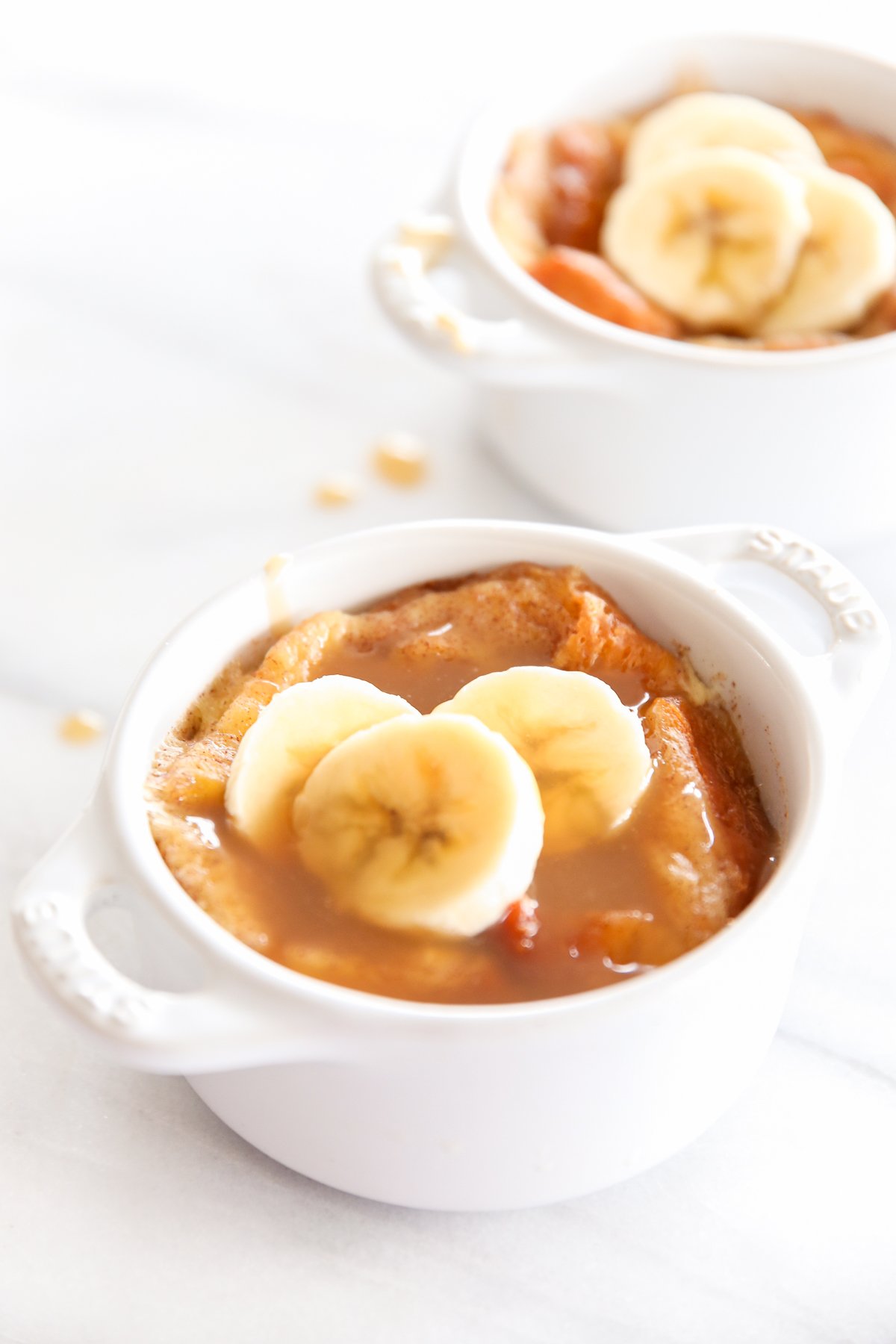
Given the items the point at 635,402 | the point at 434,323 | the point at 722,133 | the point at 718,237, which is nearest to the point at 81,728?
the point at 434,323

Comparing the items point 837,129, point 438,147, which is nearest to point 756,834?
point 837,129

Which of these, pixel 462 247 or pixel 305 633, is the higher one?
pixel 462 247

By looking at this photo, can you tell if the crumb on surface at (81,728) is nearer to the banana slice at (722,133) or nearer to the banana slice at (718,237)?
the banana slice at (718,237)

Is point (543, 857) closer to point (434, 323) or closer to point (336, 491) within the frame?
point (434, 323)

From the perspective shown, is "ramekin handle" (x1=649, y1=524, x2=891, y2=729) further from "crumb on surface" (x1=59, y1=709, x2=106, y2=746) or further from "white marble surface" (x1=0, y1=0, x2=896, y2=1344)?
"crumb on surface" (x1=59, y1=709, x2=106, y2=746)

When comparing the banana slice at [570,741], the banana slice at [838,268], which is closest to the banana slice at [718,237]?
the banana slice at [838,268]

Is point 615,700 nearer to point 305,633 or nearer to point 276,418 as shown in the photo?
point 305,633
